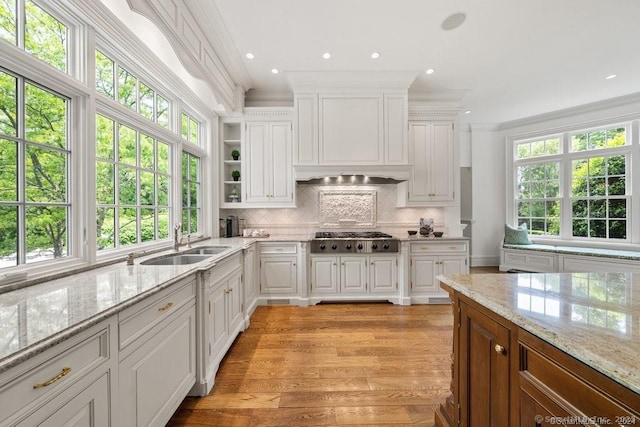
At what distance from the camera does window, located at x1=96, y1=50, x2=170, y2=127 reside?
76.6 inches

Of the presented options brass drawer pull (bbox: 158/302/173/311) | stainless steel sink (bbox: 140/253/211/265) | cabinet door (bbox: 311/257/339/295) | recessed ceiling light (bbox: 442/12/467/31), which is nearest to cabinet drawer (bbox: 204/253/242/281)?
stainless steel sink (bbox: 140/253/211/265)

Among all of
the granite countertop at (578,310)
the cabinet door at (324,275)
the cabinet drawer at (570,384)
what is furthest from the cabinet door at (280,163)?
the cabinet drawer at (570,384)

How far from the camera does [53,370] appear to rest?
0.83 m

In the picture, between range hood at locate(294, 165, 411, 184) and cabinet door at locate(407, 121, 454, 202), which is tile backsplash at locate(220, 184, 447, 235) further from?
range hood at locate(294, 165, 411, 184)

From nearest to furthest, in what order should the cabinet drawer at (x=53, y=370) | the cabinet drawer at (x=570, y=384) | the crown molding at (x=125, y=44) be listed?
the cabinet drawer at (x=570, y=384) < the cabinet drawer at (x=53, y=370) < the crown molding at (x=125, y=44)

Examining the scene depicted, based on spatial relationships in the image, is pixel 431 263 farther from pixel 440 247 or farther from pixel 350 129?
pixel 350 129

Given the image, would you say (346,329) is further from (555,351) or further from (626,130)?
(626,130)

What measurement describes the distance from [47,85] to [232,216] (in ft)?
8.81

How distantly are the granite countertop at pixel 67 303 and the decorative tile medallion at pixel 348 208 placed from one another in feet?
8.62

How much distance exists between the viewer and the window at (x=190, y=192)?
10.5 feet

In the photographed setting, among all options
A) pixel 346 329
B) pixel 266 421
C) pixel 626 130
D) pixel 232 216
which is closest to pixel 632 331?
pixel 266 421

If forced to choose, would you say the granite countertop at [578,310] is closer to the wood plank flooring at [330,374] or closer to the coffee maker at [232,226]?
the wood plank flooring at [330,374]

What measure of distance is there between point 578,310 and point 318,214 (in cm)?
340

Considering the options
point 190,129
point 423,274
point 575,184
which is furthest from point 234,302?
point 575,184
